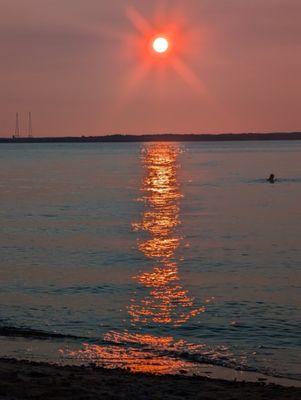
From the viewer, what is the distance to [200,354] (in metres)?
16.2

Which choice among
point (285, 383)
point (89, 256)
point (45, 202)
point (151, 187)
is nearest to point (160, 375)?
point (285, 383)

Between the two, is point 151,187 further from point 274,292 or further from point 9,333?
point 9,333

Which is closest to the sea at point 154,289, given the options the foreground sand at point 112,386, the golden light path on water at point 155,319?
the golden light path on water at point 155,319

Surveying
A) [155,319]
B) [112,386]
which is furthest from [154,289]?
[112,386]

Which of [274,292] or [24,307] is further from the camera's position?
[274,292]

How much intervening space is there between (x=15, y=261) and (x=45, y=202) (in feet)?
97.8

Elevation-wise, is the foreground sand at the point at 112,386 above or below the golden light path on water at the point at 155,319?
below

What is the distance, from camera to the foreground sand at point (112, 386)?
12.1 metres

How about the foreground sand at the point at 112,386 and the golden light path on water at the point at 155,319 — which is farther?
the golden light path on water at the point at 155,319

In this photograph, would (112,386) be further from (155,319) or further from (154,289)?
(154,289)

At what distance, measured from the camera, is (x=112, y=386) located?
1277cm

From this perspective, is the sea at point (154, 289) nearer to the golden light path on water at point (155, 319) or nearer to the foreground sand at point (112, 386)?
the golden light path on water at point (155, 319)

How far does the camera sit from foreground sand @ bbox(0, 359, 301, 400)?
12.1m

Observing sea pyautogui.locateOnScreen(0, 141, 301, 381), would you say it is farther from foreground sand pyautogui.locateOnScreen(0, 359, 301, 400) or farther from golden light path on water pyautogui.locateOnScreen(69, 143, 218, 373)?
foreground sand pyautogui.locateOnScreen(0, 359, 301, 400)
